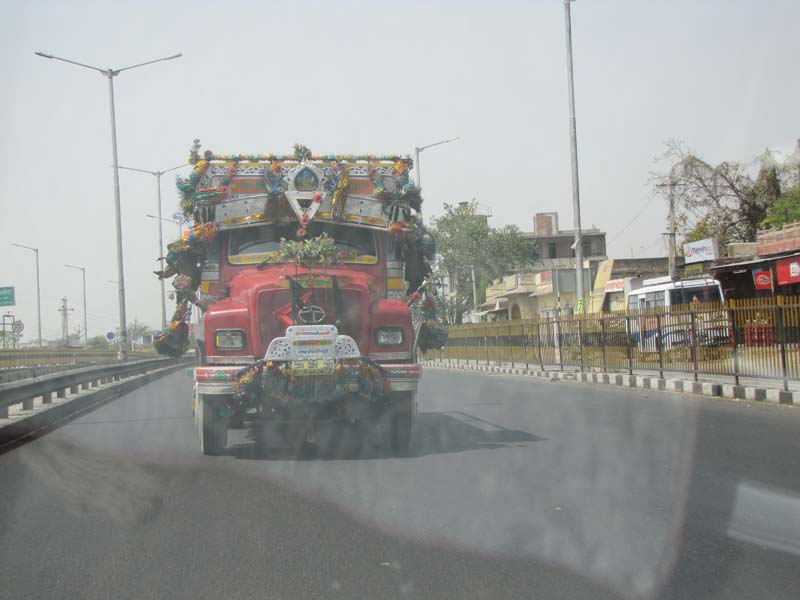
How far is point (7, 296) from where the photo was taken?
42000 mm

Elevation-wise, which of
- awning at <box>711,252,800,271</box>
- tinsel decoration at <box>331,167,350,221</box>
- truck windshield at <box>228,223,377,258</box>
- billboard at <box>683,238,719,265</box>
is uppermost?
billboard at <box>683,238,719,265</box>

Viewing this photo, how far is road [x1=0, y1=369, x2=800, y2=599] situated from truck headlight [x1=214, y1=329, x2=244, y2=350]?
1123 mm

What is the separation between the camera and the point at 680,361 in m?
17.6

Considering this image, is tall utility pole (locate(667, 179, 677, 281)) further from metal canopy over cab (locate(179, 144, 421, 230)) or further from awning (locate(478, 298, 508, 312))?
metal canopy over cab (locate(179, 144, 421, 230))

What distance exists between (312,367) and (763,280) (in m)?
25.9

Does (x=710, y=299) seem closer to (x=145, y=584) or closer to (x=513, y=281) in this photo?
(x=145, y=584)

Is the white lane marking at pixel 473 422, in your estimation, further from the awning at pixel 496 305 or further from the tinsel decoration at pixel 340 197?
the awning at pixel 496 305

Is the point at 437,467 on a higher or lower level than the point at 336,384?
lower

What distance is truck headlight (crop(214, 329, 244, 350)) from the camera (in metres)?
8.38

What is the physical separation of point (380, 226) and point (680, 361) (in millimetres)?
10048

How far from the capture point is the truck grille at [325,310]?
8.38 metres

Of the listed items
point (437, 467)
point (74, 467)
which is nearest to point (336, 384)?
point (437, 467)

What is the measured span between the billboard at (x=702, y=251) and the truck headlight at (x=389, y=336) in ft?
86.1

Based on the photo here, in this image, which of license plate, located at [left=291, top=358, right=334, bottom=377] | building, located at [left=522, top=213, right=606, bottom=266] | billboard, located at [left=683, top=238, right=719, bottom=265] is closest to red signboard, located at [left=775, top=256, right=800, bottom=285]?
billboard, located at [left=683, top=238, right=719, bottom=265]
